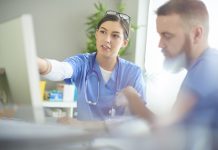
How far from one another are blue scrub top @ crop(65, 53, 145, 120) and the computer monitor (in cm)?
8

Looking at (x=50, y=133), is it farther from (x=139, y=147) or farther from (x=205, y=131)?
(x=205, y=131)

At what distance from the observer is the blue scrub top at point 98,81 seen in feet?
1.88

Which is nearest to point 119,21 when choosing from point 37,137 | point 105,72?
point 105,72

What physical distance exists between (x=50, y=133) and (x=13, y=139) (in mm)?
56

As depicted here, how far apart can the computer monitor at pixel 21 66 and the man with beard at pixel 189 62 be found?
0.15 metres

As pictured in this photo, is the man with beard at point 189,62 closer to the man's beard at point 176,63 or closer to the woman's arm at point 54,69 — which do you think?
the man's beard at point 176,63

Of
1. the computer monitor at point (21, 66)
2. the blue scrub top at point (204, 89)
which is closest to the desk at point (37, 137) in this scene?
the computer monitor at point (21, 66)

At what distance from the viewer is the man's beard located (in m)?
0.57

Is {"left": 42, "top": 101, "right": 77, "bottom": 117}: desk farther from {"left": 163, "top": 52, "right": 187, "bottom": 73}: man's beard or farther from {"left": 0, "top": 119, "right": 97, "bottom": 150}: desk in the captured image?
{"left": 163, "top": 52, "right": 187, "bottom": 73}: man's beard

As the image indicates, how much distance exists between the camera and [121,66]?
0.58 metres

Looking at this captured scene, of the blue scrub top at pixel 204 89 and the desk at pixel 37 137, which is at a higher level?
the blue scrub top at pixel 204 89

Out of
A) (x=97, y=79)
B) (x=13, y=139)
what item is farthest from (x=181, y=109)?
(x=13, y=139)

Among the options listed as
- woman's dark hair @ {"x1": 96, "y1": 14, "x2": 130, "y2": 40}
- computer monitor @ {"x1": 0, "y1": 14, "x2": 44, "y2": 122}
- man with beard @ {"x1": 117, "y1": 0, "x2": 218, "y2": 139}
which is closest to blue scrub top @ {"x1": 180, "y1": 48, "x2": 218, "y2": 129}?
man with beard @ {"x1": 117, "y1": 0, "x2": 218, "y2": 139}

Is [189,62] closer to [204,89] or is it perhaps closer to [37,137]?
[204,89]
